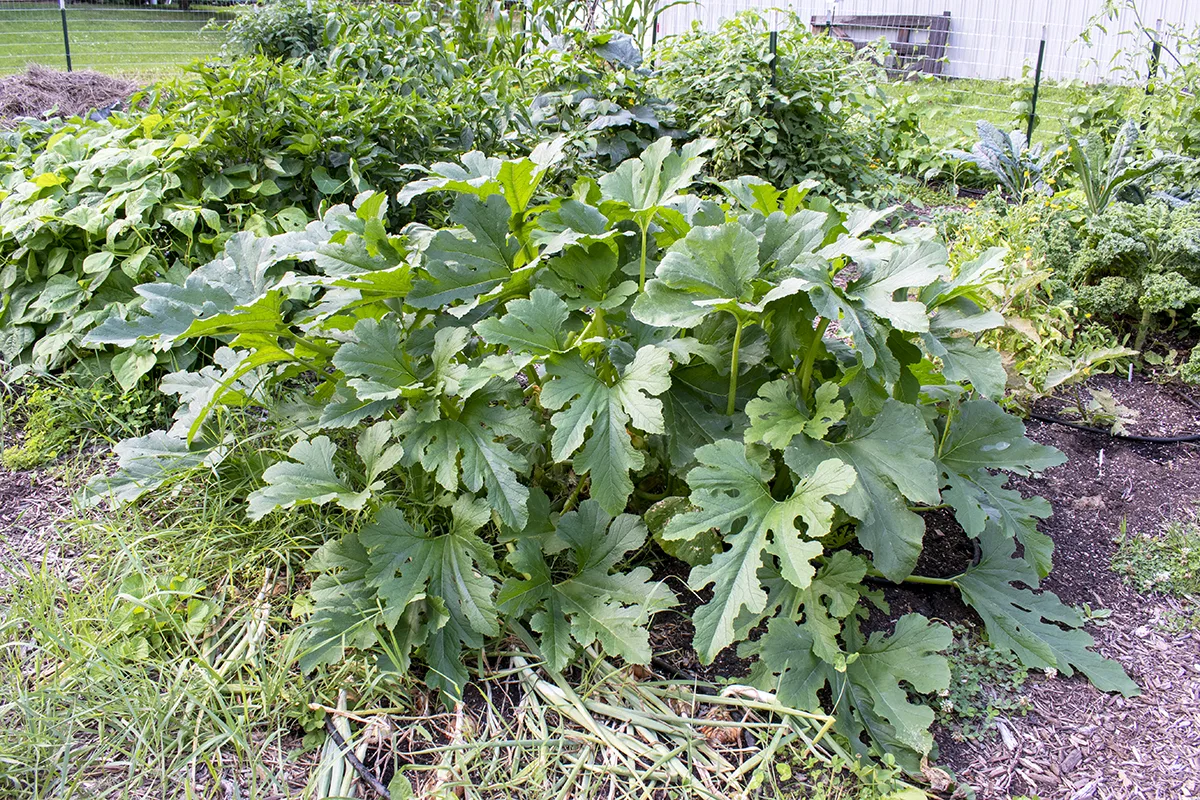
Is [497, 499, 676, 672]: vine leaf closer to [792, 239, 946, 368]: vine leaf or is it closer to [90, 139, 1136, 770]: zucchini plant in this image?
[90, 139, 1136, 770]: zucchini plant

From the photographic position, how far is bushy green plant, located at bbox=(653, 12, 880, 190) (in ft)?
14.8

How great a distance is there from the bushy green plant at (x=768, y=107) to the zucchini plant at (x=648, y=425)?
248 cm

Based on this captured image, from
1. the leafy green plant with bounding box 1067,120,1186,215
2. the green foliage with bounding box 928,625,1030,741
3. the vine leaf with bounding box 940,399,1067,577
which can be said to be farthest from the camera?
the leafy green plant with bounding box 1067,120,1186,215

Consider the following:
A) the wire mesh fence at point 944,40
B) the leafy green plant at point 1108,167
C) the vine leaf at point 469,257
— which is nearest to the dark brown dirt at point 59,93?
the wire mesh fence at point 944,40

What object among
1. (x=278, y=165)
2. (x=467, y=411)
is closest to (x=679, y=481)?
(x=467, y=411)

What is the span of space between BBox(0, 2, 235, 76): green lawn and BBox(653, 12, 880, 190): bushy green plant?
6.51 meters

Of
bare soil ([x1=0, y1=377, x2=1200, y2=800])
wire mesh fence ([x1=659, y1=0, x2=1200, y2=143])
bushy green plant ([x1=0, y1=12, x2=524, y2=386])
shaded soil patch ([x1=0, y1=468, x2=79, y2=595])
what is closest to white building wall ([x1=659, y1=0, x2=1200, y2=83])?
wire mesh fence ([x1=659, y1=0, x2=1200, y2=143])

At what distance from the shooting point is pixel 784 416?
1924 millimetres

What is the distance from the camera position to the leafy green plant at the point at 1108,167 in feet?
12.6

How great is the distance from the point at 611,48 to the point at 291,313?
2.49 metres

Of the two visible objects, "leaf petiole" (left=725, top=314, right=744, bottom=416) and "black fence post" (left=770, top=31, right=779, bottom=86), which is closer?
"leaf petiole" (left=725, top=314, right=744, bottom=416)

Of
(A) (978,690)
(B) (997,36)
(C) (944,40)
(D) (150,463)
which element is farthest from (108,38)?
(A) (978,690)

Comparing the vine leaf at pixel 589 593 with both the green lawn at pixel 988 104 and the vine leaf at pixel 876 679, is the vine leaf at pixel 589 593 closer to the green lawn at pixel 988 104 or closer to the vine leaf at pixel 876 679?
the vine leaf at pixel 876 679

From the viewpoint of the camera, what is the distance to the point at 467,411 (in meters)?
2.07
